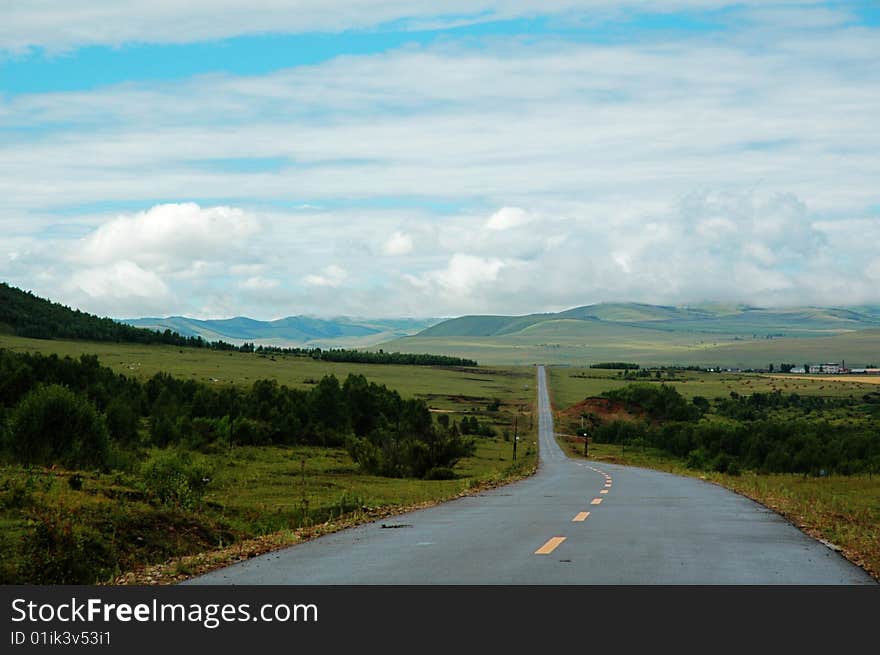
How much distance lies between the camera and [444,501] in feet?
89.1

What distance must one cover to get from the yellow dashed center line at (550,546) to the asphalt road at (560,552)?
0.02 meters

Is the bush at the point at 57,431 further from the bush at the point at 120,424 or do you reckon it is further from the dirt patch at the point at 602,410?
the dirt patch at the point at 602,410

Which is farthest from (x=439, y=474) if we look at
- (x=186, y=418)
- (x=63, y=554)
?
(x=63, y=554)

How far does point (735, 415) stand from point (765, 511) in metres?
136

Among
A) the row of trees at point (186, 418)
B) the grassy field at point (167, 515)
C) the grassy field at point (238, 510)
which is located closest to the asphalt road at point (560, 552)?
the grassy field at point (238, 510)

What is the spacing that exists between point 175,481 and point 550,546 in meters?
12.9

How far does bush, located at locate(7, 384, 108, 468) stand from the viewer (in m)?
37.4

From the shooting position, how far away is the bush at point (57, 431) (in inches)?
1474

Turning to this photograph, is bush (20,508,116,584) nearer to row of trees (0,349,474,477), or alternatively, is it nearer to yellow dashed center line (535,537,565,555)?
yellow dashed center line (535,537,565,555)

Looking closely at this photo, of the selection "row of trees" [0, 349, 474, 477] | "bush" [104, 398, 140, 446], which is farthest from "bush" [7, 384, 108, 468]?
"bush" [104, 398, 140, 446]

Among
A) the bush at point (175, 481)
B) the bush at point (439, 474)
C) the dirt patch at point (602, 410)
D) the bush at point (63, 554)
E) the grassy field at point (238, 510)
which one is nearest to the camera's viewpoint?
the bush at point (63, 554)
